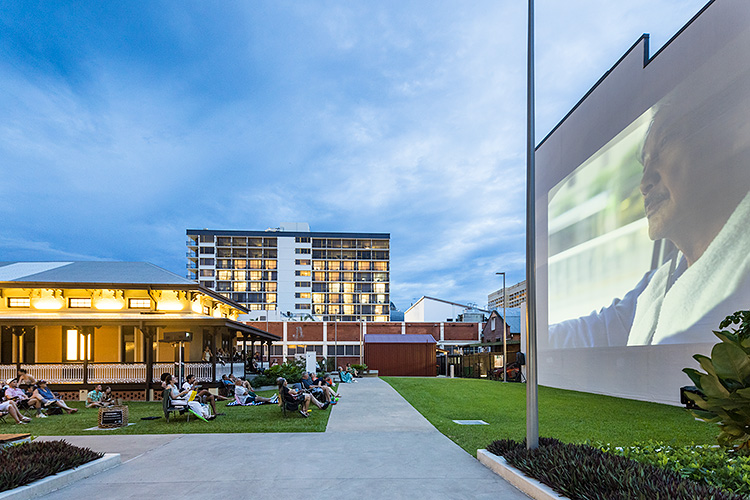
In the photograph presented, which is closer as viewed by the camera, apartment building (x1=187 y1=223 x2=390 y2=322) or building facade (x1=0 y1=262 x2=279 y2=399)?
building facade (x1=0 y1=262 x2=279 y2=399)

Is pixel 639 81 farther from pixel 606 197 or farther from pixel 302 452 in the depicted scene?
pixel 302 452

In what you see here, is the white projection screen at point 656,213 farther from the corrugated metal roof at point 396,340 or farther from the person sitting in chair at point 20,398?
the corrugated metal roof at point 396,340

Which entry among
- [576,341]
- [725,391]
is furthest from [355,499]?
[576,341]

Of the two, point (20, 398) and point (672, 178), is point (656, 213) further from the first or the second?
point (20, 398)

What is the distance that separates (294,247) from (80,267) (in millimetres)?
71623

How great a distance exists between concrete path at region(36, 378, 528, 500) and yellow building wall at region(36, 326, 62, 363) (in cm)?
1500

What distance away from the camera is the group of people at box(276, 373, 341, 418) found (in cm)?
1459

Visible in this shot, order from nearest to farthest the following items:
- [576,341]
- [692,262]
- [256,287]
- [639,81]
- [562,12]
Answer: [562,12], [692,262], [639,81], [576,341], [256,287]

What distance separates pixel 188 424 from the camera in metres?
13.2

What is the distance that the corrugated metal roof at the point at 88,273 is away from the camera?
2411 cm

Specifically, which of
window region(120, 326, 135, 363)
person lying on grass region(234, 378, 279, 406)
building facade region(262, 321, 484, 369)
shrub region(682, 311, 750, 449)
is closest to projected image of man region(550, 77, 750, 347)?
shrub region(682, 311, 750, 449)

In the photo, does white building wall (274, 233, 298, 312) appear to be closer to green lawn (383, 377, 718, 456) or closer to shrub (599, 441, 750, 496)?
green lawn (383, 377, 718, 456)

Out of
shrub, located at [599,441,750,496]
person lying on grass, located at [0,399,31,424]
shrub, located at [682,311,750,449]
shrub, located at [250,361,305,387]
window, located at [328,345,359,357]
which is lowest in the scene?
window, located at [328,345,359,357]

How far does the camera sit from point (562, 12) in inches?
424
